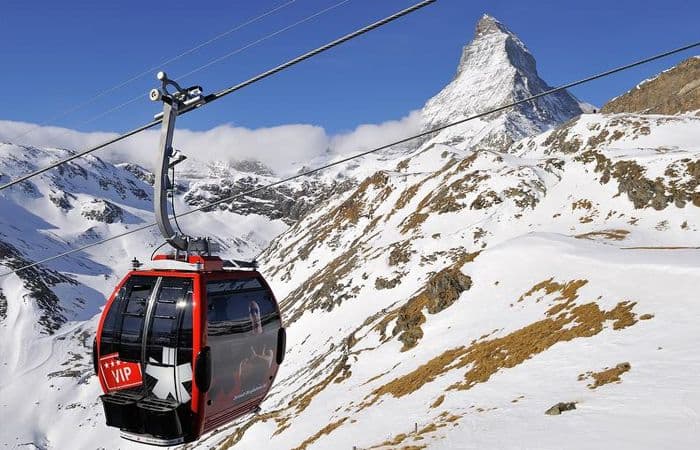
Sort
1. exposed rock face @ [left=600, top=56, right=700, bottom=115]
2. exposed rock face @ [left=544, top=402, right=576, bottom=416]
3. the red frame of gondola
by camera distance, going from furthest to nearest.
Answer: exposed rock face @ [left=600, top=56, right=700, bottom=115] → exposed rock face @ [left=544, top=402, right=576, bottom=416] → the red frame of gondola

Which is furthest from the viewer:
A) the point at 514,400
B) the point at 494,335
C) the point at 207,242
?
the point at 494,335

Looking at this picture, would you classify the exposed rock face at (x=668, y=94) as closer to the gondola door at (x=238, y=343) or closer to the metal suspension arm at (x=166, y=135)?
the gondola door at (x=238, y=343)

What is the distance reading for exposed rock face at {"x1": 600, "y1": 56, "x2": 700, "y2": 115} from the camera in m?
122

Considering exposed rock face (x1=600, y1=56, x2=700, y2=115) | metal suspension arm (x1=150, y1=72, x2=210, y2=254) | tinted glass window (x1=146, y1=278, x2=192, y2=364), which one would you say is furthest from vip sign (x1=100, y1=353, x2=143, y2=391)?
exposed rock face (x1=600, y1=56, x2=700, y2=115)

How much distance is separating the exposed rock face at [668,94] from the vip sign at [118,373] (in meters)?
132

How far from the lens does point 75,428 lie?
102250 mm

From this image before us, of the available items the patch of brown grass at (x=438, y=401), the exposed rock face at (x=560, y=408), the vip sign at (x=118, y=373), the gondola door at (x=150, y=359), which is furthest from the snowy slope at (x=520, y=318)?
the vip sign at (x=118, y=373)

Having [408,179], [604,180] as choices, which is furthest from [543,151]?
[604,180]

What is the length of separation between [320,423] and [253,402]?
18293 millimetres

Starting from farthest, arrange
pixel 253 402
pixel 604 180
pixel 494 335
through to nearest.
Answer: pixel 604 180 → pixel 494 335 → pixel 253 402

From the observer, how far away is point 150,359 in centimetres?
1081

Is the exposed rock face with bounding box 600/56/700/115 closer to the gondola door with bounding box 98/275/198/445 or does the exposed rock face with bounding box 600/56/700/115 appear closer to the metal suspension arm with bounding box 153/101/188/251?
the metal suspension arm with bounding box 153/101/188/251

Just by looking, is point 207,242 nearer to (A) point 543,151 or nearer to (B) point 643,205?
(B) point 643,205

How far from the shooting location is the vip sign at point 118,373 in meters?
11.1
